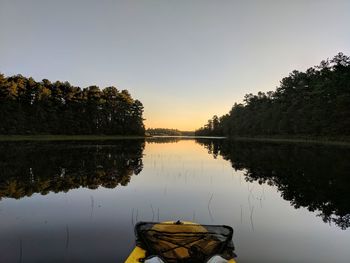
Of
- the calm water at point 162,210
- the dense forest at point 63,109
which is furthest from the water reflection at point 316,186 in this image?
the dense forest at point 63,109

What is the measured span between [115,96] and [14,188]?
9336 cm

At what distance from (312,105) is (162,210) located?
66.8m

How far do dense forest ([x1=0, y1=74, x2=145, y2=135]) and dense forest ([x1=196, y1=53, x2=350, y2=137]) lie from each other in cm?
4581

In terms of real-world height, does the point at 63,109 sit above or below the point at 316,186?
above

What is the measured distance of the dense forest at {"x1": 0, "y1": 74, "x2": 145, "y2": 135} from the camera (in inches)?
2621

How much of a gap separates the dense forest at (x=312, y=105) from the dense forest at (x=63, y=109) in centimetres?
4581

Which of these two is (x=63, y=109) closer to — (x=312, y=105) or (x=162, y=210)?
(x=312, y=105)

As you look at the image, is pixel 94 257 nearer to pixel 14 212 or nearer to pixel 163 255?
pixel 163 255

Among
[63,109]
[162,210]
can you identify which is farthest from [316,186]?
[63,109]

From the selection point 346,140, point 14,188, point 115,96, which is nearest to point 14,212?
point 14,188

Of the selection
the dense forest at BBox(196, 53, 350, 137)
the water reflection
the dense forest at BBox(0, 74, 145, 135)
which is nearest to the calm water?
the water reflection

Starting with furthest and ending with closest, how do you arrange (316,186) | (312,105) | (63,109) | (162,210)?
1. (63,109)
2. (312,105)
3. (316,186)
4. (162,210)

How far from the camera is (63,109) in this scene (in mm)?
84688

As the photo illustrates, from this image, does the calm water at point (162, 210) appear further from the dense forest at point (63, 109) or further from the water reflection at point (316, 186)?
the dense forest at point (63, 109)
